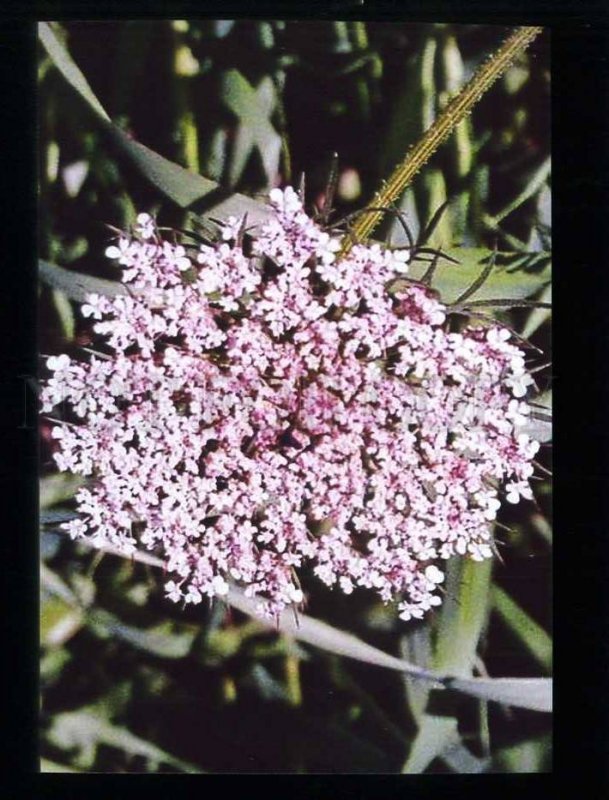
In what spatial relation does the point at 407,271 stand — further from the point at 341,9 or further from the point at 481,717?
the point at 481,717

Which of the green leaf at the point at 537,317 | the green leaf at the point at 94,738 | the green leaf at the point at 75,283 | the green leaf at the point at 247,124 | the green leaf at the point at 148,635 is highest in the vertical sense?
the green leaf at the point at 247,124

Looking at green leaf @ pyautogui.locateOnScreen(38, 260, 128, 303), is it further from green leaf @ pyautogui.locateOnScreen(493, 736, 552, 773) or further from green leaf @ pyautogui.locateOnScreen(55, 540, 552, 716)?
green leaf @ pyautogui.locateOnScreen(493, 736, 552, 773)

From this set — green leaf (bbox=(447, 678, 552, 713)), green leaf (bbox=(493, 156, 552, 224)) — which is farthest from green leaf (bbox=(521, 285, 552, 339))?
green leaf (bbox=(447, 678, 552, 713))

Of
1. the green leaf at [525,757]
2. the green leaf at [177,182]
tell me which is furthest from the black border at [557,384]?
the green leaf at [177,182]

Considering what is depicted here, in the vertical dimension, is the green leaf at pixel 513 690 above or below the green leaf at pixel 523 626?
below

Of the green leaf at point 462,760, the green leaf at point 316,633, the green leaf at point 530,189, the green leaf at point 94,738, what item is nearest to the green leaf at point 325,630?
the green leaf at point 316,633

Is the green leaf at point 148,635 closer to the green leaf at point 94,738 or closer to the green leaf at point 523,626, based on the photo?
the green leaf at point 94,738
